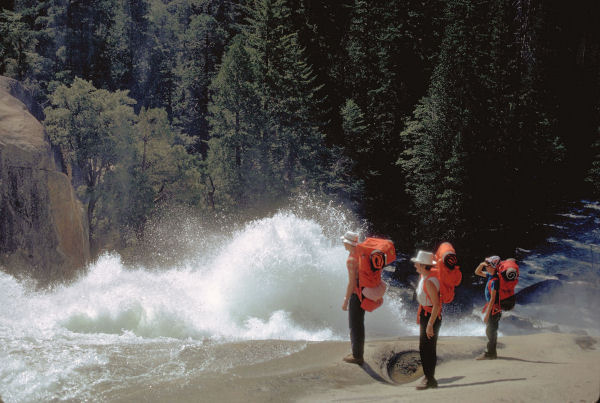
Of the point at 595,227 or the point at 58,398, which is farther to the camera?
the point at 595,227

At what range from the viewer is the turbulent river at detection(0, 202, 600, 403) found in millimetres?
5496

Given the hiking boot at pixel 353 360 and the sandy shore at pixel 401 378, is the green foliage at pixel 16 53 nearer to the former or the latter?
the sandy shore at pixel 401 378

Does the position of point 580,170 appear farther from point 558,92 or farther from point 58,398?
point 58,398

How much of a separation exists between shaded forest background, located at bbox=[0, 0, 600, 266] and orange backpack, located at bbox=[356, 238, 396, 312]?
19152 mm

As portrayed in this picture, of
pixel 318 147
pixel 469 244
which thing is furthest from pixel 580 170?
pixel 318 147

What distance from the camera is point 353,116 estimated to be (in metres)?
30.1

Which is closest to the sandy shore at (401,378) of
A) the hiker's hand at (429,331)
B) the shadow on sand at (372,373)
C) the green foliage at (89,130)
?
the shadow on sand at (372,373)

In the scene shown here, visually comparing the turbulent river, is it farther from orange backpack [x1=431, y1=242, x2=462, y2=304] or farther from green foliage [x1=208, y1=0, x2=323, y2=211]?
green foliage [x1=208, y1=0, x2=323, y2=211]

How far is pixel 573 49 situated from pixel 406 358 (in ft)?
121

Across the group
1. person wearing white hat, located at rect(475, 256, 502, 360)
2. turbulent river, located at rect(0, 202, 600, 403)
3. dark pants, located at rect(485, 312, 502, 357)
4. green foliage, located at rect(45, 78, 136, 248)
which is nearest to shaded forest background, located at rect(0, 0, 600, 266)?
green foliage, located at rect(45, 78, 136, 248)

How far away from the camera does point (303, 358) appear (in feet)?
20.4

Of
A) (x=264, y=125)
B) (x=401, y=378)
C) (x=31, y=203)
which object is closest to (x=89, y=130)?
(x=31, y=203)

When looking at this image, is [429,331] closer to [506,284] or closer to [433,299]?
[433,299]

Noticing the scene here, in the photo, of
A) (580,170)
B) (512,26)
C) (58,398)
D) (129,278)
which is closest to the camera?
(58,398)
